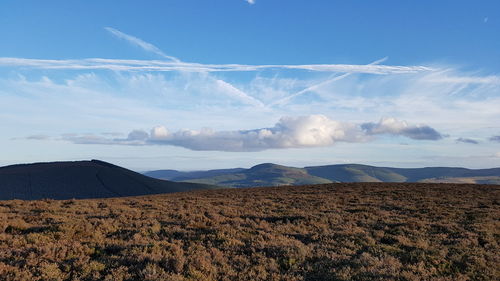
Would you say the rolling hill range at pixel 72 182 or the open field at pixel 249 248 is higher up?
the open field at pixel 249 248

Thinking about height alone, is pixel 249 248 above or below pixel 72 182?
above

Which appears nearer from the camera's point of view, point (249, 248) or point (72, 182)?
point (249, 248)

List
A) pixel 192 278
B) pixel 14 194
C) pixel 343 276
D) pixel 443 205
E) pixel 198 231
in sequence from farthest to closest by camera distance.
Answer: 1. pixel 14 194
2. pixel 443 205
3. pixel 198 231
4. pixel 343 276
5. pixel 192 278

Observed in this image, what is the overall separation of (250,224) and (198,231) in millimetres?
3235

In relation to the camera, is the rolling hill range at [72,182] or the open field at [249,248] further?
the rolling hill range at [72,182]

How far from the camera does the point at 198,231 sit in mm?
15156

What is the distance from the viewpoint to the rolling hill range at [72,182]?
134 metres

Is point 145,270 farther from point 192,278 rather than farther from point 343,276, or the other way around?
point 343,276

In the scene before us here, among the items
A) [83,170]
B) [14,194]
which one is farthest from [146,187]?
[14,194]

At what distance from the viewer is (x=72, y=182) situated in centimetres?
15100

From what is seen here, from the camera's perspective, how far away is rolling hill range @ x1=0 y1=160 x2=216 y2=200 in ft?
439

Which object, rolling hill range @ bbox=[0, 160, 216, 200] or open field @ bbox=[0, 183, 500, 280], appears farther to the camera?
rolling hill range @ bbox=[0, 160, 216, 200]

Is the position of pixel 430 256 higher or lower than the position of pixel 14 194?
higher

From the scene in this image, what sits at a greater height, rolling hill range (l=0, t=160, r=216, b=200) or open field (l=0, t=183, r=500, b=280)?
open field (l=0, t=183, r=500, b=280)
